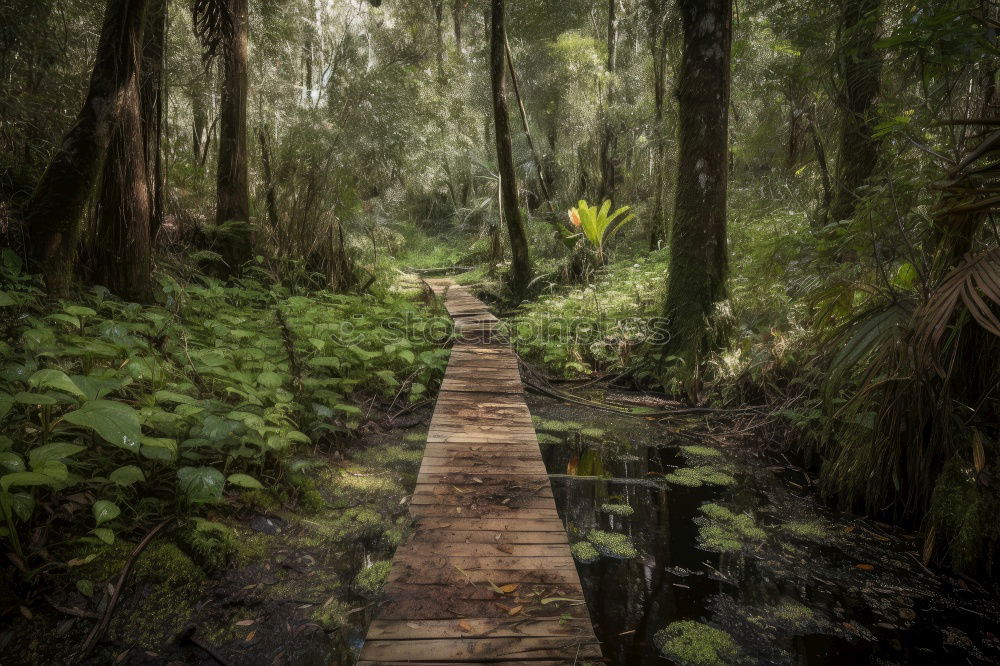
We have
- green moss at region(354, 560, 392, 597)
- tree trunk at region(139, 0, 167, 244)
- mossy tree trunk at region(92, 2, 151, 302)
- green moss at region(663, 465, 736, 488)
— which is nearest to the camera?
green moss at region(354, 560, 392, 597)

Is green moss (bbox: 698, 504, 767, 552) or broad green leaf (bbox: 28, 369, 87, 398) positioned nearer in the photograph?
broad green leaf (bbox: 28, 369, 87, 398)

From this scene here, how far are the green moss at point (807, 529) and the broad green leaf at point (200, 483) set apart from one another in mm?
2899

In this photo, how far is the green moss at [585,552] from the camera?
2.33 metres

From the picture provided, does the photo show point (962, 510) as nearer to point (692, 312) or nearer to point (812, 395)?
Answer: point (812, 395)

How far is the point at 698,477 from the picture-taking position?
3.27 meters

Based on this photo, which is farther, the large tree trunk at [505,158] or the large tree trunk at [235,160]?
the large tree trunk at [505,158]

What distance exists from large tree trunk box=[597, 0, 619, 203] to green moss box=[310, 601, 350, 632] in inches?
480

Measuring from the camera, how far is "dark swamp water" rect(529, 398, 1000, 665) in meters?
1.82

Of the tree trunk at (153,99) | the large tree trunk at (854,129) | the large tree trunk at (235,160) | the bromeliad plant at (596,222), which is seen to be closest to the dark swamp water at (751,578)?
the large tree trunk at (854,129)

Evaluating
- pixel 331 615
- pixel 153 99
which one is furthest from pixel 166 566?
pixel 153 99

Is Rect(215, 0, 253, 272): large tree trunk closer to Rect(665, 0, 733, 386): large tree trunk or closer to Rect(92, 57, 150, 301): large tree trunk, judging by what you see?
Rect(92, 57, 150, 301): large tree trunk

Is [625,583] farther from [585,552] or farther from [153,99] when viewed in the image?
[153,99]

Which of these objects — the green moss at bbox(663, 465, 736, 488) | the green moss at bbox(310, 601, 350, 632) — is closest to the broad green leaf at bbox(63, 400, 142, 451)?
the green moss at bbox(310, 601, 350, 632)

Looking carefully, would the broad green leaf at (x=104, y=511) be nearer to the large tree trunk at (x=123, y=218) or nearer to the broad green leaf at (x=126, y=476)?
the broad green leaf at (x=126, y=476)
